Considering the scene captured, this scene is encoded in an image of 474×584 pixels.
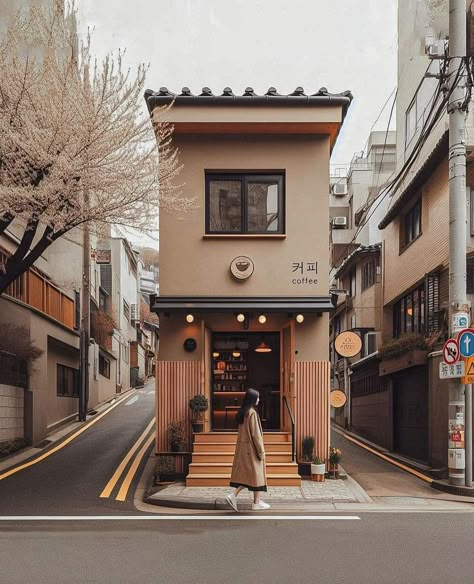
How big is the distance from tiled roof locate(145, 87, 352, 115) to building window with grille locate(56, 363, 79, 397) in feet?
41.4

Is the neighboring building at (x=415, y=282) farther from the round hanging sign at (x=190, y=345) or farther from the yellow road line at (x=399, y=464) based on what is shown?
the round hanging sign at (x=190, y=345)

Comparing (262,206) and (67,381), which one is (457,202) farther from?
(67,381)

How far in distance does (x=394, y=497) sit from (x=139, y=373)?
38055 millimetres

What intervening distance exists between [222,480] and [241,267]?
14.4 ft

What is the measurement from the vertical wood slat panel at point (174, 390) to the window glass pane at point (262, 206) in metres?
3.29

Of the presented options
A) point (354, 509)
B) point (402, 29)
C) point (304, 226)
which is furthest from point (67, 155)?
point (402, 29)

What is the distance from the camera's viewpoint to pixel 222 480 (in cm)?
1170

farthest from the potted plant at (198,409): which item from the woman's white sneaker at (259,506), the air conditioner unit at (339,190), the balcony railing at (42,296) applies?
the air conditioner unit at (339,190)

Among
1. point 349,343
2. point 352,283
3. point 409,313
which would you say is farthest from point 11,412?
point 352,283

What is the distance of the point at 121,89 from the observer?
39.3ft

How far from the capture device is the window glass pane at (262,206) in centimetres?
1356

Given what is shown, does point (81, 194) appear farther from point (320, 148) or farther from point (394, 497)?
point (394, 497)

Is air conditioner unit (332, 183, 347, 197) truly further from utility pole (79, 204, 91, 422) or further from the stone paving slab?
the stone paving slab

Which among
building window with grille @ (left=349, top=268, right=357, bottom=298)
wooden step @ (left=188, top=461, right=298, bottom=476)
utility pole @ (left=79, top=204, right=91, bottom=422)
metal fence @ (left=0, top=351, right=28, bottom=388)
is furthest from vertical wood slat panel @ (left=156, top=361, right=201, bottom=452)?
building window with grille @ (left=349, top=268, right=357, bottom=298)
